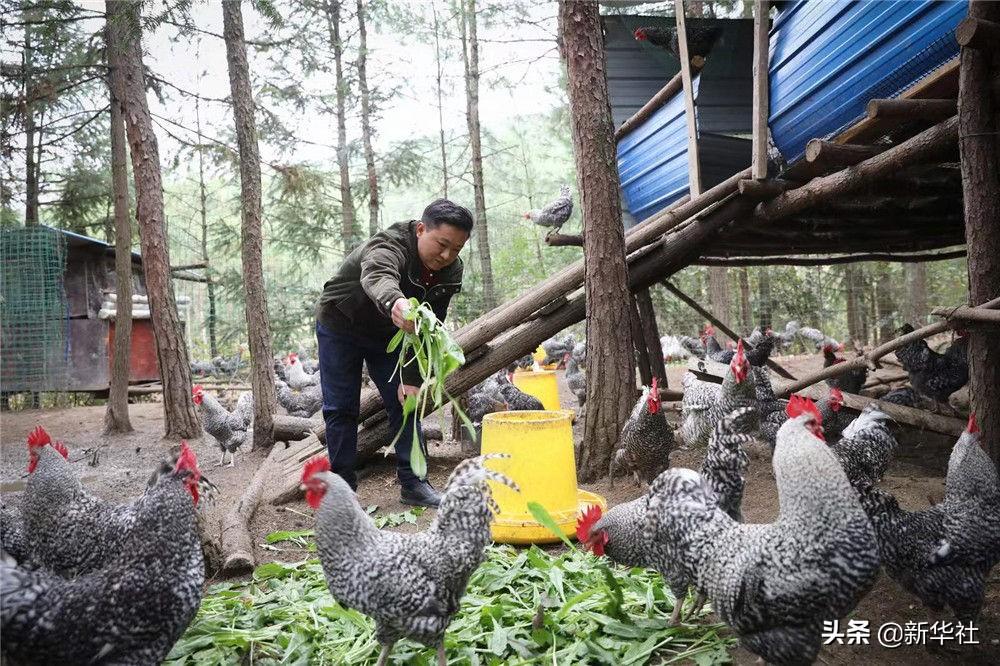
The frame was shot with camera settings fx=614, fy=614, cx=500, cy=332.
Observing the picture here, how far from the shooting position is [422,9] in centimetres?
1362

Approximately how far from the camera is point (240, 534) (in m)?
3.98

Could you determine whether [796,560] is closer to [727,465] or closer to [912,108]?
[727,465]

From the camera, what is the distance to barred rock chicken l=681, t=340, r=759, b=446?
16.5 ft

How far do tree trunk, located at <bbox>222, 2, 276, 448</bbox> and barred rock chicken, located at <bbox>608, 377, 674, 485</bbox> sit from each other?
492 cm

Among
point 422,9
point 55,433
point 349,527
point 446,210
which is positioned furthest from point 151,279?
point 422,9

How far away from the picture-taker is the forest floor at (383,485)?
2.77m

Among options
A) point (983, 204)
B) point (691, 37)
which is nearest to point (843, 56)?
point (983, 204)

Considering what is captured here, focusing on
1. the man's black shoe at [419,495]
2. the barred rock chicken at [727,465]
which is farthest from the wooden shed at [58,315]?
the barred rock chicken at [727,465]

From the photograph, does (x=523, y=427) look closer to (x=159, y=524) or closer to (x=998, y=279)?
(x=159, y=524)

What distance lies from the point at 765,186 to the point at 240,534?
490 cm

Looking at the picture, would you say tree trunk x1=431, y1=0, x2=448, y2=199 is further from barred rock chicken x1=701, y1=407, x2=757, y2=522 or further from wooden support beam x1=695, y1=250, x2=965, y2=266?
barred rock chicken x1=701, y1=407, x2=757, y2=522

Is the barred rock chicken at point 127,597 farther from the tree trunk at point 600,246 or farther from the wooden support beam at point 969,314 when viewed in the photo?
the wooden support beam at point 969,314

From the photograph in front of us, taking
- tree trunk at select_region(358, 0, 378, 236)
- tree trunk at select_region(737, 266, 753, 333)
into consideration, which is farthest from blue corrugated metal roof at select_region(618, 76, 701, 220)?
tree trunk at select_region(737, 266, 753, 333)

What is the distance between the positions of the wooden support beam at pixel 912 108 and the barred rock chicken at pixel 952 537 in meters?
1.97
